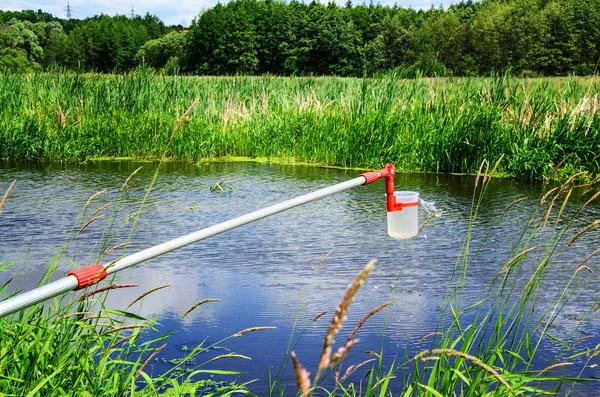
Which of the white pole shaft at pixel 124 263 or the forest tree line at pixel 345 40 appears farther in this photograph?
the forest tree line at pixel 345 40

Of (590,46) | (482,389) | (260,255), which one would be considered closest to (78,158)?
(260,255)

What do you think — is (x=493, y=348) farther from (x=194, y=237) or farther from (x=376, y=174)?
(x=194, y=237)

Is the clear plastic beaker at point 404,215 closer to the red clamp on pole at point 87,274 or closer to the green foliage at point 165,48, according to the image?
the red clamp on pole at point 87,274

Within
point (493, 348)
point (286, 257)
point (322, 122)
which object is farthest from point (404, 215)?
point (322, 122)

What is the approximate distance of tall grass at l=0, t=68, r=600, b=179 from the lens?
9250 millimetres

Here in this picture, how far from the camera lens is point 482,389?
2.42 meters

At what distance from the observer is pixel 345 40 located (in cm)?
7194

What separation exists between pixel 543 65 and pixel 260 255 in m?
57.7

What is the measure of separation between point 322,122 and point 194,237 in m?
8.21

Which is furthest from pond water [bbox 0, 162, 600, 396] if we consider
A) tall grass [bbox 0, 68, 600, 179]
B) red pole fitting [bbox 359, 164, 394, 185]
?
tall grass [bbox 0, 68, 600, 179]

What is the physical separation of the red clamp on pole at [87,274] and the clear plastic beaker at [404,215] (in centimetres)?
201

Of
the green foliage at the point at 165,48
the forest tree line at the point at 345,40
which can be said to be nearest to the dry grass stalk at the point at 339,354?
the forest tree line at the point at 345,40

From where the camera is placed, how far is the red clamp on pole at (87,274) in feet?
6.61

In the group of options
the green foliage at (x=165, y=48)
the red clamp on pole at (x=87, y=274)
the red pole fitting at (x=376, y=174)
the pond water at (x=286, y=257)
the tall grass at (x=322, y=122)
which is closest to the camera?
the red clamp on pole at (x=87, y=274)
